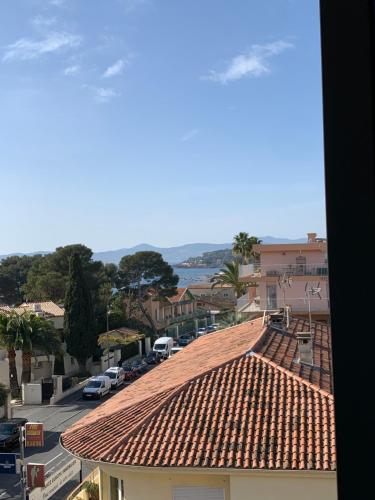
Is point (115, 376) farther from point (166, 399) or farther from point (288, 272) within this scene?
point (166, 399)

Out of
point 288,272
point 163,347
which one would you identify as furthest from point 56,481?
point 163,347

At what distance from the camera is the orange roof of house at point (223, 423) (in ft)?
23.3

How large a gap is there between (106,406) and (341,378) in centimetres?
1046

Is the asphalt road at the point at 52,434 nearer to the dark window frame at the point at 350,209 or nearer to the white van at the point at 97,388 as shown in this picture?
the white van at the point at 97,388

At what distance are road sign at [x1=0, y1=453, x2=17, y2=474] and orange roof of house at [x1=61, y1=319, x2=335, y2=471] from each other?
14.8ft

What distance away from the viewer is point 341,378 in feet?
2.82

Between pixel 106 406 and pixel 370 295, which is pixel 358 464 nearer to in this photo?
pixel 370 295

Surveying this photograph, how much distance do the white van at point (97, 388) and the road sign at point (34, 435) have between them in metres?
9.35

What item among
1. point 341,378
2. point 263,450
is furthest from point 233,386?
point 341,378

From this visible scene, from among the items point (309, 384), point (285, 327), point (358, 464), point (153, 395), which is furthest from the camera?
point (285, 327)

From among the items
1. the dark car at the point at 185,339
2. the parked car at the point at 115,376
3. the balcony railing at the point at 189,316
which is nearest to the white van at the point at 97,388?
the parked car at the point at 115,376

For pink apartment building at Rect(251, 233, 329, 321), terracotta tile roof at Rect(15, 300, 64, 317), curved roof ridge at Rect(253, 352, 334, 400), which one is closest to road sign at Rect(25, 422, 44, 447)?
curved roof ridge at Rect(253, 352, 334, 400)

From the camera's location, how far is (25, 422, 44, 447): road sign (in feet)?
52.4

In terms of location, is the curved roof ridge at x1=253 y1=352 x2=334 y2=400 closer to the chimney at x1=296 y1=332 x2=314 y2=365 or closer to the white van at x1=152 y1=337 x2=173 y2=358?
the chimney at x1=296 y1=332 x2=314 y2=365
